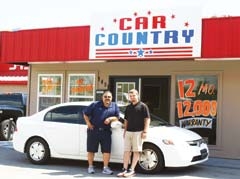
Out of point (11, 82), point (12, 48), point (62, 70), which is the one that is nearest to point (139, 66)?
point (62, 70)

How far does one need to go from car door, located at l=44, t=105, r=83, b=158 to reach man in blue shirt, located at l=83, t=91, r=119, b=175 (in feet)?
1.94

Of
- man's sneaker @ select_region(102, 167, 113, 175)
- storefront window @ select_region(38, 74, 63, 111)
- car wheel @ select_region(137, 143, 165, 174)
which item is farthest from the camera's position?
storefront window @ select_region(38, 74, 63, 111)

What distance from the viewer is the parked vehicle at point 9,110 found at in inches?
611

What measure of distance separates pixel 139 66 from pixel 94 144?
4.43m

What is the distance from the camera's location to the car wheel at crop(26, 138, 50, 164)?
35.4 feet

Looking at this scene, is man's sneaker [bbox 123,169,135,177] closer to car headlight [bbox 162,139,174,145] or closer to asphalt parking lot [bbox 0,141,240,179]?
asphalt parking lot [bbox 0,141,240,179]

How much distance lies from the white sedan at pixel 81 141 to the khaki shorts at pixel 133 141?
1.00 ft

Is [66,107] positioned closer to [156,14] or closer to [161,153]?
[161,153]

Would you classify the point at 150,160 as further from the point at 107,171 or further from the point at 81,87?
the point at 81,87

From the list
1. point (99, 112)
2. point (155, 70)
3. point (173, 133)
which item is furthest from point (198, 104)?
point (99, 112)

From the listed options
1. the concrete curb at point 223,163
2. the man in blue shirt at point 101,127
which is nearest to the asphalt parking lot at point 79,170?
the concrete curb at point 223,163

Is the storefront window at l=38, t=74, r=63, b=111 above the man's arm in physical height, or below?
above

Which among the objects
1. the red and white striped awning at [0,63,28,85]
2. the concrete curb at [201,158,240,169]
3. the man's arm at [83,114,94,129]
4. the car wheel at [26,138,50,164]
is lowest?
the concrete curb at [201,158,240,169]

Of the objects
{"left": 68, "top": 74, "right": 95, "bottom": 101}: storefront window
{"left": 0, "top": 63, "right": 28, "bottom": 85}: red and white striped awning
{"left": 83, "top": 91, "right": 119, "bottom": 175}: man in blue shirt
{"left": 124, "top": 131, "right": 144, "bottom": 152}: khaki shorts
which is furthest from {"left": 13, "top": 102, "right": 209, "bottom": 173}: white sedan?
{"left": 0, "top": 63, "right": 28, "bottom": 85}: red and white striped awning
